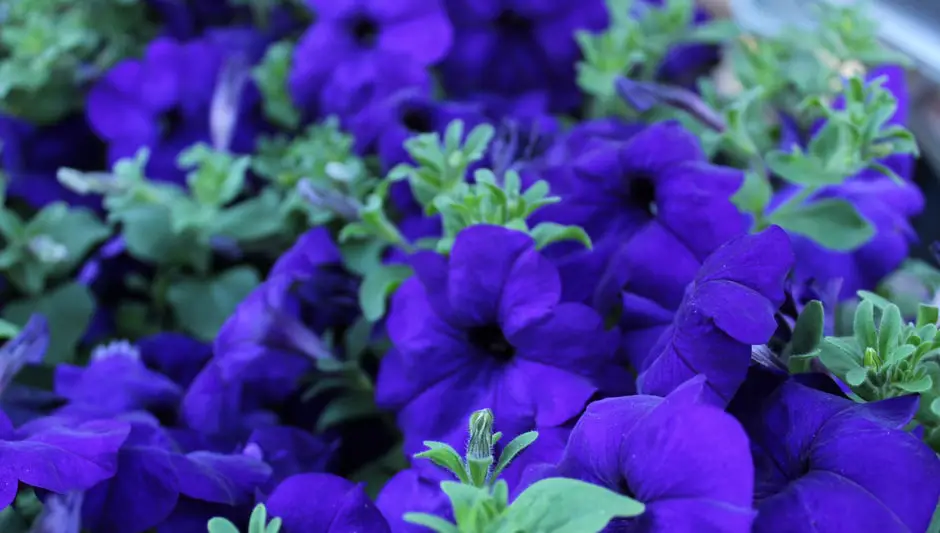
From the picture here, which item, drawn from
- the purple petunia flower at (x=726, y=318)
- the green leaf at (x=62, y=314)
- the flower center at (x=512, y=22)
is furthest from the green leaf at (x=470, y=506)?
the flower center at (x=512, y=22)

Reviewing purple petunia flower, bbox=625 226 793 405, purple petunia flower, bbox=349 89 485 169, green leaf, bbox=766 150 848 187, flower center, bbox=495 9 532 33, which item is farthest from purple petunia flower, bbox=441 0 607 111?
purple petunia flower, bbox=625 226 793 405

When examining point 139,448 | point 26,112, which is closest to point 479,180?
point 139,448

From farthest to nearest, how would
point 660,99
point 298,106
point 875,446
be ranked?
point 298,106, point 660,99, point 875,446

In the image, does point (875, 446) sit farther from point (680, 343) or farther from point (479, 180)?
point (479, 180)

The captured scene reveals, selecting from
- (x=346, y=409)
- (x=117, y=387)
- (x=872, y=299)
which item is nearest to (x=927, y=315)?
(x=872, y=299)

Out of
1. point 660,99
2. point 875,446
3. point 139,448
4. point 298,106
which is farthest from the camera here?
point 298,106

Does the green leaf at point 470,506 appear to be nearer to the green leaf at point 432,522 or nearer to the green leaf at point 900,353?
the green leaf at point 432,522

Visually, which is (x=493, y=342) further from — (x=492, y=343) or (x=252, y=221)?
(x=252, y=221)
